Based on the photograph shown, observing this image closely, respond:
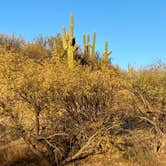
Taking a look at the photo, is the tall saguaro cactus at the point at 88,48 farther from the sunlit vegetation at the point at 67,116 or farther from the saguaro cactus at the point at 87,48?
the sunlit vegetation at the point at 67,116

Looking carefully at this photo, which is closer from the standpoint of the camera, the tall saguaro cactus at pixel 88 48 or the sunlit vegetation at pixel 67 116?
the sunlit vegetation at pixel 67 116

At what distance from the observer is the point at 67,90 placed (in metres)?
9.26

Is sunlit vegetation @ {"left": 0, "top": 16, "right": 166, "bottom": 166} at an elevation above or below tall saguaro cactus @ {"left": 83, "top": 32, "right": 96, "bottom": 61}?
below

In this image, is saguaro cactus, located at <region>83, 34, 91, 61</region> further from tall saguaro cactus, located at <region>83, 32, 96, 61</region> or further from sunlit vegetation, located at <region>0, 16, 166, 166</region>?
sunlit vegetation, located at <region>0, 16, 166, 166</region>

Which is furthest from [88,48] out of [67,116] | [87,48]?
[67,116]

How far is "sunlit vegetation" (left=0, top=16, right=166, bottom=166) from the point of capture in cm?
894

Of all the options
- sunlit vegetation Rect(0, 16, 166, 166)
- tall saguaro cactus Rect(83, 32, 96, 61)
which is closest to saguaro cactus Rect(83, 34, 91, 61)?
tall saguaro cactus Rect(83, 32, 96, 61)

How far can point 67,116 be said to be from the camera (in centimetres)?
982

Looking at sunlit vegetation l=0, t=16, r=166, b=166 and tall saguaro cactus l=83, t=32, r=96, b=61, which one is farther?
tall saguaro cactus l=83, t=32, r=96, b=61

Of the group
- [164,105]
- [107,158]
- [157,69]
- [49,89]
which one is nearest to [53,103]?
[49,89]

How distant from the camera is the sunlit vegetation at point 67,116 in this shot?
352 inches

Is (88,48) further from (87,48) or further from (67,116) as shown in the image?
(67,116)

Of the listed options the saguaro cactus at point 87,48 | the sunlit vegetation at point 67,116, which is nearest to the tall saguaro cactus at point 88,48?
the saguaro cactus at point 87,48

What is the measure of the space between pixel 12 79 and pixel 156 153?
5221 mm
